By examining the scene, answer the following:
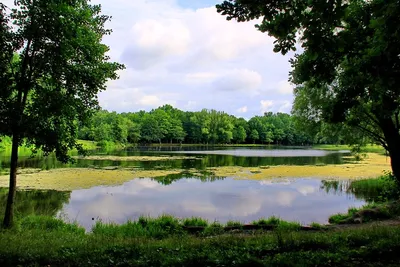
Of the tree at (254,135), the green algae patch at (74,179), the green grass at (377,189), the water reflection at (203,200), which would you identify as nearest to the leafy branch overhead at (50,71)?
the water reflection at (203,200)

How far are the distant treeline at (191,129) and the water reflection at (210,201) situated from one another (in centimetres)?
7069

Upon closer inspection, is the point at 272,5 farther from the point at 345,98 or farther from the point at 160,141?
the point at 160,141

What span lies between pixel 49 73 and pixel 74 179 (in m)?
15.9

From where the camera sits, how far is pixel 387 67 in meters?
7.75

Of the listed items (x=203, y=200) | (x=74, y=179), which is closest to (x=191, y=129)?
(x=74, y=179)

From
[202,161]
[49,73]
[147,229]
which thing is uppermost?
[49,73]

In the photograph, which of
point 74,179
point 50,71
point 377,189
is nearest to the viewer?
point 50,71

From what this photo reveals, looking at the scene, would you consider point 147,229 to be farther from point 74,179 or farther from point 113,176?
point 113,176

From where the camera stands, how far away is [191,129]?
127 metres

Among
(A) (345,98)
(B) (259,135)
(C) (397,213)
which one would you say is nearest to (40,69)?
(A) (345,98)

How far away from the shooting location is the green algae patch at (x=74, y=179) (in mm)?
21317

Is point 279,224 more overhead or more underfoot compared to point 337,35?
more underfoot

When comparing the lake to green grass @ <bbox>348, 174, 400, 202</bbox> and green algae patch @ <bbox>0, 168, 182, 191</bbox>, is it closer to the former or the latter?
green grass @ <bbox>348, 174, 400, 202</bbox>

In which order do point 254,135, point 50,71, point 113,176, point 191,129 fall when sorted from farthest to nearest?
point 254,135 → point 191,129 → point 113,176 → point 50,71
